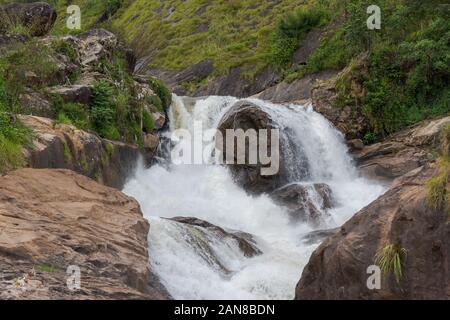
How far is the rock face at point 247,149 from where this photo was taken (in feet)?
62.0

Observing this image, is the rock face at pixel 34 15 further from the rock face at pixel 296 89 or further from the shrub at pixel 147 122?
the rock face at pixel 296 89

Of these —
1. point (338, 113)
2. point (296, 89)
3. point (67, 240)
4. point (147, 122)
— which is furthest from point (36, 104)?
point (296, 89)

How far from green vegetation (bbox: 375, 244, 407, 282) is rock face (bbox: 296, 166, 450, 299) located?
2.2 inches

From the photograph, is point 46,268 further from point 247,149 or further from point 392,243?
point 247,149

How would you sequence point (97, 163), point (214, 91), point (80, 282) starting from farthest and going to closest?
1. point (214, 91)
2. point (97, 163)
3. point (80, 282)

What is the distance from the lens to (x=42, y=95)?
14977 millimetres

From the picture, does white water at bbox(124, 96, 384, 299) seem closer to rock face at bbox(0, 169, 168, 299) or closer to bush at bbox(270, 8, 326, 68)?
rock face at bbox(0, 169, 168, 299)

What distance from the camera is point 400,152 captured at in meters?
19.4

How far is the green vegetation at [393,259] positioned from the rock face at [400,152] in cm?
1081

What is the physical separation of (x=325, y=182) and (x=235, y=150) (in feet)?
11.0

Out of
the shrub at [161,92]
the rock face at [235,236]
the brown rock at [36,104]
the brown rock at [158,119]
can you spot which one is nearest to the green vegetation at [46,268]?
the rock face at [235,236]

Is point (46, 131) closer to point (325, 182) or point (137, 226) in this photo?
point (137, 226)

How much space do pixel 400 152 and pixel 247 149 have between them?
5.35m
